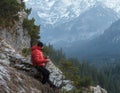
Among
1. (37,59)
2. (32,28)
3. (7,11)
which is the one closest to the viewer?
(37,59)

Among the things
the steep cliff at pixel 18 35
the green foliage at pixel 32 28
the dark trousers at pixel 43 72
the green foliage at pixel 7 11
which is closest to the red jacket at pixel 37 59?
the dark trousers at pixel 43 72

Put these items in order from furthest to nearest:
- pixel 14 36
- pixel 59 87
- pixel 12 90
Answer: pixel 14 36
pixel 59 87
pixel 12 90

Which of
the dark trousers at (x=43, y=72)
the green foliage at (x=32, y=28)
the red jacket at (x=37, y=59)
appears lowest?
the green foliage at (x=32, y=28)

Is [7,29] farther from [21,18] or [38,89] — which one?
[38,89]

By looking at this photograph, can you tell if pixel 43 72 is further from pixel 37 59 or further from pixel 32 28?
pixel 32 28

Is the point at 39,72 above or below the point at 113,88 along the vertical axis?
above

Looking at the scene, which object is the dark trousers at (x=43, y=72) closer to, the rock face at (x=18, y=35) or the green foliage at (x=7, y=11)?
the green foliage at (x=7, y=11)

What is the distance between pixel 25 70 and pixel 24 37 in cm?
3185

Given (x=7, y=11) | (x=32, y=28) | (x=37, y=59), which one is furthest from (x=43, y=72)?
(x=32, y=28)

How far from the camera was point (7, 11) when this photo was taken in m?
43.5

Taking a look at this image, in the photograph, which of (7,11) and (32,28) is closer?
(7,11)

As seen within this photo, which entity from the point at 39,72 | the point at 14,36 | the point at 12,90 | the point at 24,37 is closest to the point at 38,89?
the point at 39,72

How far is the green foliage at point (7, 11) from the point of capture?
1660 inches

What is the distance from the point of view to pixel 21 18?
5053 cm
